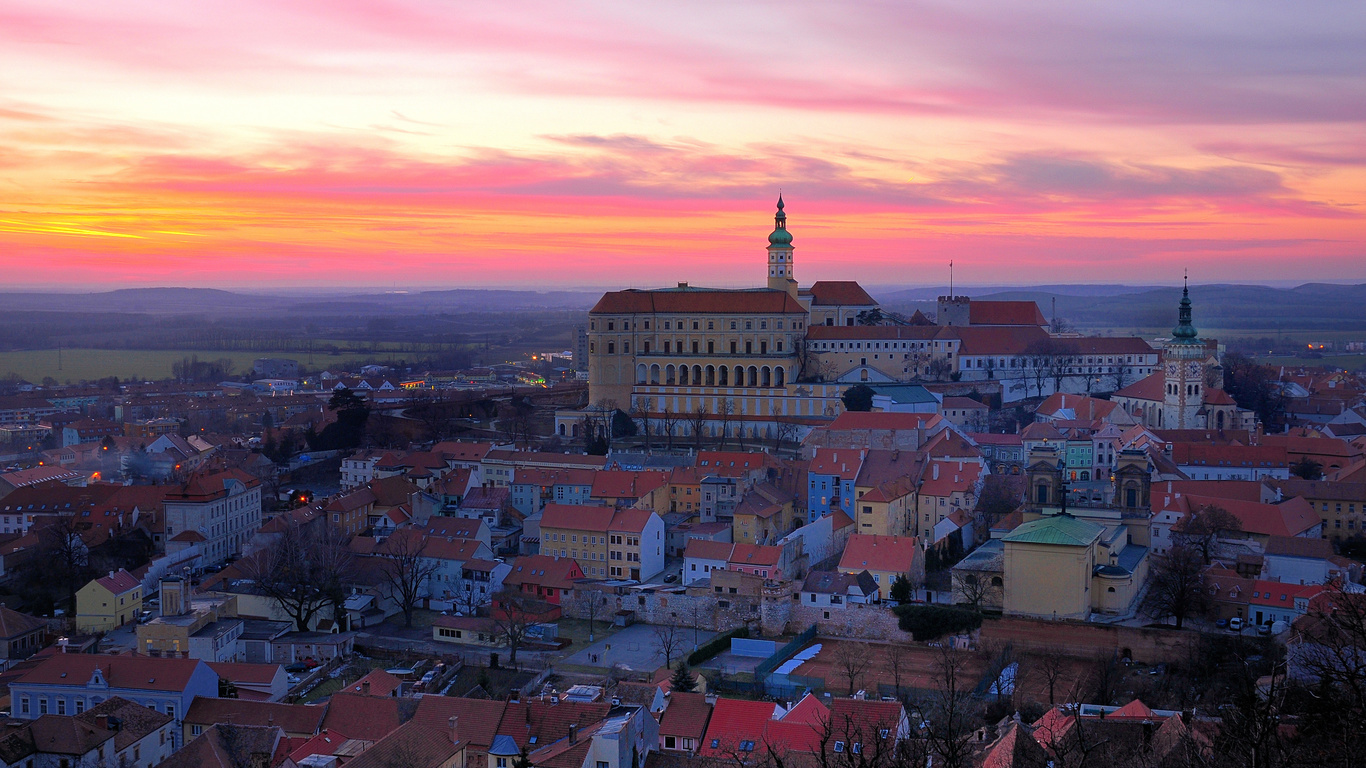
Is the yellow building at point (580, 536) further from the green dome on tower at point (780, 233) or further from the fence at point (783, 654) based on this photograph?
the green dome on tower at point (780, 233)

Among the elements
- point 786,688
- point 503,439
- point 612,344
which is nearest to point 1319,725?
point 786,688

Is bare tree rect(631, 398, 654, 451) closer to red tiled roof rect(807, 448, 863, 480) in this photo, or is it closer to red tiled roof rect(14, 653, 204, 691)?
red tiled roof rect(807, 448, 863, 480)

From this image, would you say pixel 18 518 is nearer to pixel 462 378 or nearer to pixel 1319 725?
pixel 1319 725

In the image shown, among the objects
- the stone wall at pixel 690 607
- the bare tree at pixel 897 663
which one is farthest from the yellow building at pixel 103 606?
the bare tree at pixel 897 663

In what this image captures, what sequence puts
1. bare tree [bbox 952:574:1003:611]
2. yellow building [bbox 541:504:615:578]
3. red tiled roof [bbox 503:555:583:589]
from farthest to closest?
yellow building [bbox 541:504:615:578] < red tiled roof [bbox 503:555:583:589] < bare tree [bbox 952:574:1003:611]

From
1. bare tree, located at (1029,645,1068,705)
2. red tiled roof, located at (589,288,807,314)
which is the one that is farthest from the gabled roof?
red tiled roof, located at (589,288,807,314)

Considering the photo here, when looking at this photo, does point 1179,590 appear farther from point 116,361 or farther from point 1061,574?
point 116,361

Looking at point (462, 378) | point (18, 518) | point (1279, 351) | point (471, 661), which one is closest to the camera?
point (471, 661)
